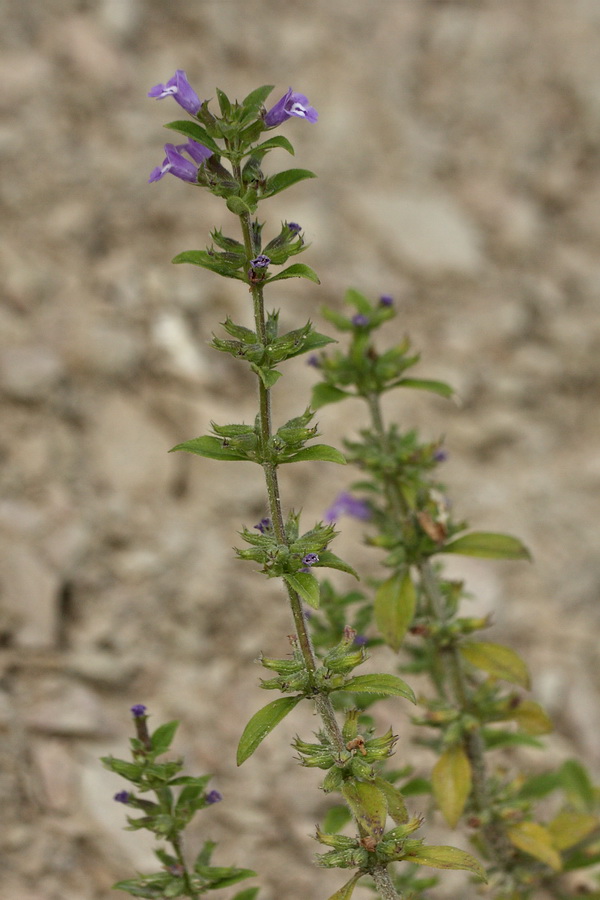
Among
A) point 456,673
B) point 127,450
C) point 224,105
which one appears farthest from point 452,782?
point 127,450

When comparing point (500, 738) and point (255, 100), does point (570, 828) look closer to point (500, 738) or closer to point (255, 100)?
point (500, 738)

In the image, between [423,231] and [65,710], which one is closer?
[65,710]

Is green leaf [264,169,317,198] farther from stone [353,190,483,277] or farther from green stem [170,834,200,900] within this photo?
stone [353,190,483,277]

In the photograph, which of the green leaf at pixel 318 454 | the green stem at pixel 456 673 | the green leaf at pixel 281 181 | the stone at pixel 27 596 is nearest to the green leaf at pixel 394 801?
the green stem at pixel 456 673

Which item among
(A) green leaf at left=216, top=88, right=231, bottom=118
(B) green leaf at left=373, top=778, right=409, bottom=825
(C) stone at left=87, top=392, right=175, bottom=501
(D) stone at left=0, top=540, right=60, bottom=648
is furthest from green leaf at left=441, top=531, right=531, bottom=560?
(C) stone at left=87, top=392, right=175, bottom=501

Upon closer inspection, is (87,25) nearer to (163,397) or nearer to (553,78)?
(163,397)

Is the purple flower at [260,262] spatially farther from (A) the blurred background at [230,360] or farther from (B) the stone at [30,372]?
(B) the stone at [30,372]

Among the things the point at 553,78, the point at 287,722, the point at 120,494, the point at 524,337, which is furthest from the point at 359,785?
the point at 553,78
